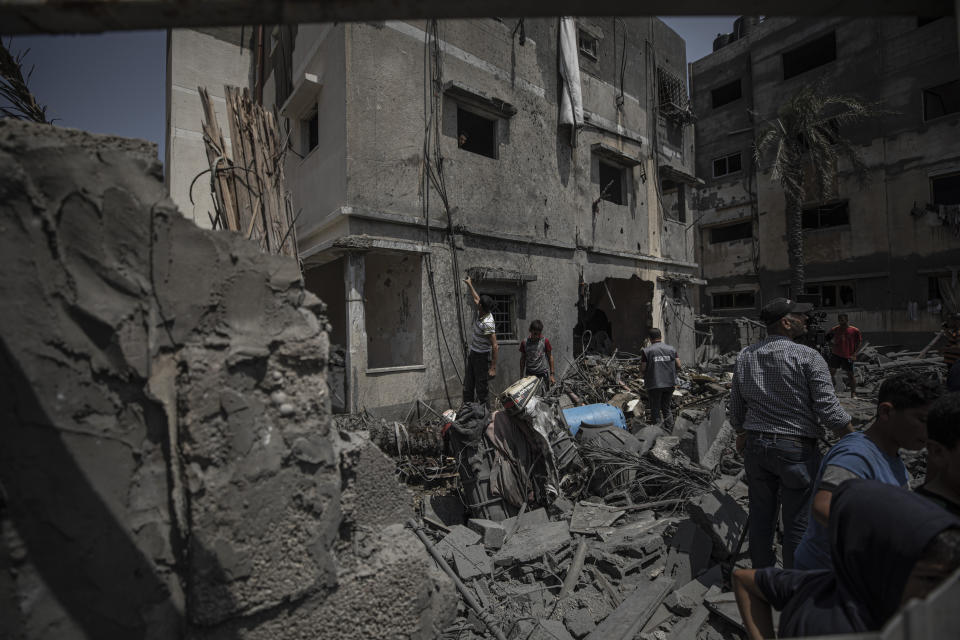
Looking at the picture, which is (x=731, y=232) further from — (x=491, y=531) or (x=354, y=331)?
(x=491, y=531)

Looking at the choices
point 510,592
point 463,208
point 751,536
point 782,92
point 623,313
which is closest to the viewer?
point 751,536

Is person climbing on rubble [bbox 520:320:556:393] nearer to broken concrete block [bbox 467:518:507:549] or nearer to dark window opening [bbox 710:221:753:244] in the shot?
broken concrete block [bbox 467:518:507:549]

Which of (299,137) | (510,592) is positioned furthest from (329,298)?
(510,592)

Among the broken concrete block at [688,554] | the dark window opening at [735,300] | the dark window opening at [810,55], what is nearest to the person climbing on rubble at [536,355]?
the broken concrete block at [688,554]

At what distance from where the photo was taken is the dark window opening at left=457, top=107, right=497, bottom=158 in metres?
9.04

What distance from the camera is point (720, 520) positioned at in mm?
3619

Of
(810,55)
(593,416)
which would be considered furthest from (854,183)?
(593,416)

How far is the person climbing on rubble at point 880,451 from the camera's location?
→ 196 centimetres

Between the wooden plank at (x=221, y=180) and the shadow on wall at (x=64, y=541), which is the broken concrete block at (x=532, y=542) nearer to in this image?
the shadow on wall at (x=64, y=541)

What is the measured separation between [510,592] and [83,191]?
3421mm

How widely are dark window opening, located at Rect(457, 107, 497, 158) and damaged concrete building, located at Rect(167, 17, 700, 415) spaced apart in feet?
0.14

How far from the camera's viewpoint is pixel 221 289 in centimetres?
161

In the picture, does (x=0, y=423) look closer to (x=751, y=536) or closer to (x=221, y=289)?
(x=221, y=289)

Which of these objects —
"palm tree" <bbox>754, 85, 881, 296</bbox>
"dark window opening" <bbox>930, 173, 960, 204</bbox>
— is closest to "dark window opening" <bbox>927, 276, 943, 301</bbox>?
"dark window opening" <bbox>930, 173, 960, 204</bbox>
